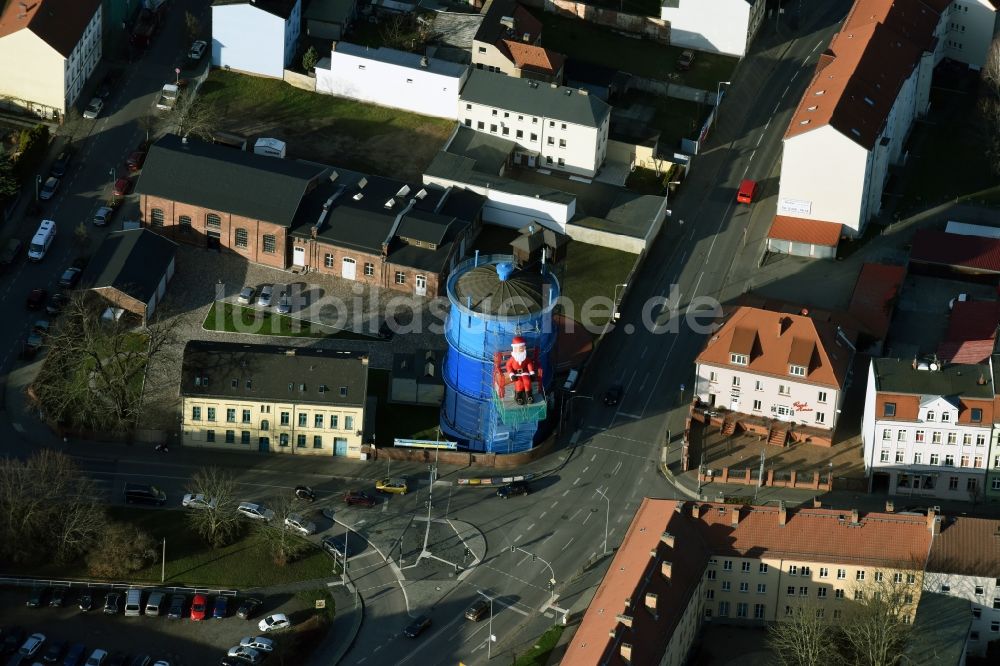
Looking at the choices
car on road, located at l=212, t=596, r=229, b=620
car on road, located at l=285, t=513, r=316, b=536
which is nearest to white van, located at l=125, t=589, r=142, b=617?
car on road, located at l=212, t=596, r=229, b=620

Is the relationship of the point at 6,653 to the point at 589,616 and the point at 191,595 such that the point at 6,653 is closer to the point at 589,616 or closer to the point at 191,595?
the point at 191,595

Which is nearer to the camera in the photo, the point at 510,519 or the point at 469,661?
the point at 469,661

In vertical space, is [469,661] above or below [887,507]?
below

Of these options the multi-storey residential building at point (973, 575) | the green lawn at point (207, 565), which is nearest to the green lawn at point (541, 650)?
the green lawn at point (207, 565)

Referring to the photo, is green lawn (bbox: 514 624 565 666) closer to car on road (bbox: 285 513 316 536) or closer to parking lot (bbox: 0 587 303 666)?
parking lot (bbox: 0 587 303 666)

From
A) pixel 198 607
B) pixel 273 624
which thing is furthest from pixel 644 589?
pixel 198 607

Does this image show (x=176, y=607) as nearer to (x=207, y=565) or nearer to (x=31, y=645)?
(x=207, y=565)

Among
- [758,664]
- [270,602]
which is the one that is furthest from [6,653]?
[758,664]
